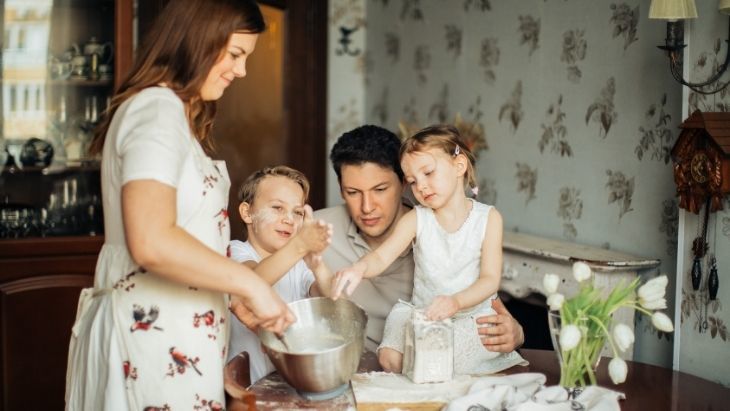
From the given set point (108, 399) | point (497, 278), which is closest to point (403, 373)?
point (497, 278)

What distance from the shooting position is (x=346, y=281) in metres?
1.75

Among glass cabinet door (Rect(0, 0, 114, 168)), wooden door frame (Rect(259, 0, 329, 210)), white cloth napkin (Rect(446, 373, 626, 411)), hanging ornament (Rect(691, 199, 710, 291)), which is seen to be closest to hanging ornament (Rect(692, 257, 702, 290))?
hanging ornament (Rect(691, 199, 710, 291))

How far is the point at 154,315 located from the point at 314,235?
35 centimetres

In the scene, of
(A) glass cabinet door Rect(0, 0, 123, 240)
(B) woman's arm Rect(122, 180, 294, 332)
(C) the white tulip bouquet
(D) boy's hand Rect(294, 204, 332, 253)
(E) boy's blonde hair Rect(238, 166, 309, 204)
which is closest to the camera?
(B) woman's arm Rect(122, 180, 294, 332)

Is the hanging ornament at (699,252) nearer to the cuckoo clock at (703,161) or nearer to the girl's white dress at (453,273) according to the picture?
the cuckoo clock at (703,161)

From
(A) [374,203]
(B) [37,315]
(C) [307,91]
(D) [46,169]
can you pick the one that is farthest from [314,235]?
(C) [307,91]

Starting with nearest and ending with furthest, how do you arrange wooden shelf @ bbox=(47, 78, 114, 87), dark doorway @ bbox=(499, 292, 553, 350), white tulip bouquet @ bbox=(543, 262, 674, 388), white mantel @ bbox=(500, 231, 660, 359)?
white tulip bouquet @ bbox=(543, 262, 674, 388) → white mantel @ bbox=(500, 231, 660, 359) → dark doorway @ bbox=(499, 292, 553, 350) → wooden shelf @ bbox=(47, 78, 114, 87)

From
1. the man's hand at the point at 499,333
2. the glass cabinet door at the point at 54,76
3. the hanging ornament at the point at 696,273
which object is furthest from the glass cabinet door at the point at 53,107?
the hanging ornament at the point at 696,273

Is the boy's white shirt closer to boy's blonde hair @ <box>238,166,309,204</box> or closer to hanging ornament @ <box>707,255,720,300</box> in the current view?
boy's blonde hair @ <box>238,166,309,204</box>

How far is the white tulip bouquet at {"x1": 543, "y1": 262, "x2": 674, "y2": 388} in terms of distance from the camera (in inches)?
61.4

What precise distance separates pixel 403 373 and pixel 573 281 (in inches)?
34.4

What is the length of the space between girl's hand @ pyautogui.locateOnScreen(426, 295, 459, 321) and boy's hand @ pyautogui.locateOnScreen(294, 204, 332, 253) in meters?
0.25

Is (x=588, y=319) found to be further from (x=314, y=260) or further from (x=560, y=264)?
(x=560, y=264)

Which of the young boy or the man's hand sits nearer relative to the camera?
the man's hand
